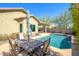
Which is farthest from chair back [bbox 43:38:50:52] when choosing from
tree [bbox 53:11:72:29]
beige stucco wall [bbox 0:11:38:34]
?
tree [bbox 53:11:72:29]

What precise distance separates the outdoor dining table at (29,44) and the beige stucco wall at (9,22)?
37 cm

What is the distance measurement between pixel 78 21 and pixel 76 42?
572mm

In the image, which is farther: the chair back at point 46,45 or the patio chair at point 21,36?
the patio chair at point 21,36

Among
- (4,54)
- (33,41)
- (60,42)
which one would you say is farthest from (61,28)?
(4,54)

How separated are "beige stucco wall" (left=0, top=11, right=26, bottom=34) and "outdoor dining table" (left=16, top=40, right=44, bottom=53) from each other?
37cm

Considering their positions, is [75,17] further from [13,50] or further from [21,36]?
[13,50]

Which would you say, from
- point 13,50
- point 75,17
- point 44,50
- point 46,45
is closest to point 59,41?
point 46,45

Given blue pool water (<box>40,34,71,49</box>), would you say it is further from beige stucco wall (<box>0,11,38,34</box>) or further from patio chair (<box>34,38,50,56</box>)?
beige stucco wall (<box>0,11,38,34</box>)

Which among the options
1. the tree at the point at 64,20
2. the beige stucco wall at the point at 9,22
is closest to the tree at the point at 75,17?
the tree at the point at 64,20

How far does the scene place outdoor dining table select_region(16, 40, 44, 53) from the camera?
7551 mm

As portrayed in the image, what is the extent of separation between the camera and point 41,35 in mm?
7742

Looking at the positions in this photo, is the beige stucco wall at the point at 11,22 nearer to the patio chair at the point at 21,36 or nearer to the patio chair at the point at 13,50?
the patio chair at the point at 21,36

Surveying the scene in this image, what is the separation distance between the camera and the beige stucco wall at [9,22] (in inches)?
296

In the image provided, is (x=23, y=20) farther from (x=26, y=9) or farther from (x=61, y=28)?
(x=61, y=28)
